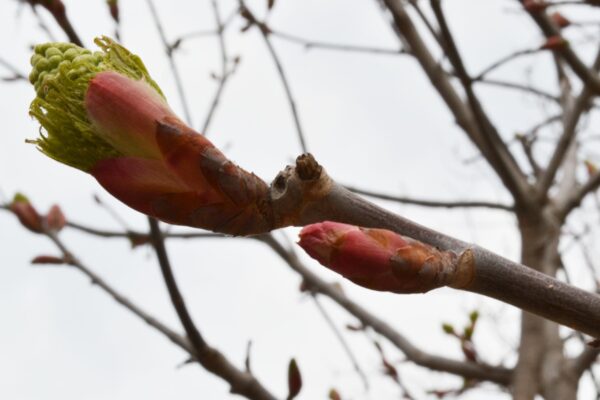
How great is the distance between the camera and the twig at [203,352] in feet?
6.21

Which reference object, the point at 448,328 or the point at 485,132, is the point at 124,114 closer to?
the point at 485,132

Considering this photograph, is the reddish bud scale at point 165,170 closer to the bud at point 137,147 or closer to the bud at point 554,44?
the bud at point 137,147

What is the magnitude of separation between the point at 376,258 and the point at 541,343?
2592mm

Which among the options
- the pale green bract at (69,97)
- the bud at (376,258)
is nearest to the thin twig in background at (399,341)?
the pale green bract at (69,97)

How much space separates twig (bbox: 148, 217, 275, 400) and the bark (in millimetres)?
1265

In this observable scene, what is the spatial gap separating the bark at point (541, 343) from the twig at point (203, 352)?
1.26 m

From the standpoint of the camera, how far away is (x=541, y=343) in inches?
123

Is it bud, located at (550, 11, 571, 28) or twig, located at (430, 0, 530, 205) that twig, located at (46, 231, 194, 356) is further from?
bud, located at (550, 11, 571, 28)

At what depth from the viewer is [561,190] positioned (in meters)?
3.92

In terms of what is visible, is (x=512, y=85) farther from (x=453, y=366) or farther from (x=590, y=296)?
(x=590, y=296)

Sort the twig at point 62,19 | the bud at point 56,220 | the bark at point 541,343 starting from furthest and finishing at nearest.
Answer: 1. the bark at point 541,343
2. the bud at point 56,220
3. the twig at point 62,19

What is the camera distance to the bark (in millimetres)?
2908

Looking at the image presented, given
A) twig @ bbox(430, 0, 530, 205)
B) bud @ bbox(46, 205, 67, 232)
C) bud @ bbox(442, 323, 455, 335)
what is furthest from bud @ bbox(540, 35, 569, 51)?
bud @ bbox(46, 205, 67, 232)

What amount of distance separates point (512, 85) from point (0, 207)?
8.42ft
